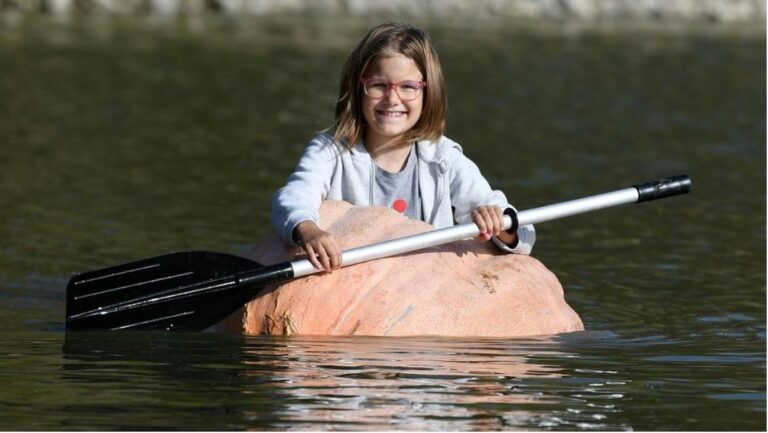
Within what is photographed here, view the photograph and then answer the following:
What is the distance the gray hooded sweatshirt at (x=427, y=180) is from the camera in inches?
260

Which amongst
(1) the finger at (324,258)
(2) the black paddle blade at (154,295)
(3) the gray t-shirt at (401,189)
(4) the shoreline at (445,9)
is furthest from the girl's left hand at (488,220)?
(4) the shoreline at (445,9)

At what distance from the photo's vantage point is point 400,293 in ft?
21.0

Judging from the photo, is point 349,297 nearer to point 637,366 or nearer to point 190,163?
point 637,366

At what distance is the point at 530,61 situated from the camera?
21.7m

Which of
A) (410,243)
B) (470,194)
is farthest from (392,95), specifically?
(410,243)

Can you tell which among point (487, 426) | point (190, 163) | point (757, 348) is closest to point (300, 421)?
point (487, 426)

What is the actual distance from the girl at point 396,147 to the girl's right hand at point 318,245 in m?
0.31

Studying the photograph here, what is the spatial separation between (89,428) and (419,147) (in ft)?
7.48

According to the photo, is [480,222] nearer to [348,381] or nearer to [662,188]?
[662,188]

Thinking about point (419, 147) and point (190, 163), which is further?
point (190, 163)

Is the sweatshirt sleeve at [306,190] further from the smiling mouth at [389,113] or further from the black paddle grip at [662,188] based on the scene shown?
the black paddle grip at [662,188]

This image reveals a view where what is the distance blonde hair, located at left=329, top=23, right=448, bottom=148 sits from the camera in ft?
21.8

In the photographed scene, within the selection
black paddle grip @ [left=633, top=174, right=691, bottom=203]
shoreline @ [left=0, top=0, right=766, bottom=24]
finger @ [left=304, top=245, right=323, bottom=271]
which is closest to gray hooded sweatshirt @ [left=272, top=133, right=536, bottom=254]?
finger @ [left=304, top=245, right=323, bottom=271]

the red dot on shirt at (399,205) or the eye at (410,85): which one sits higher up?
the eye at (410,85)
